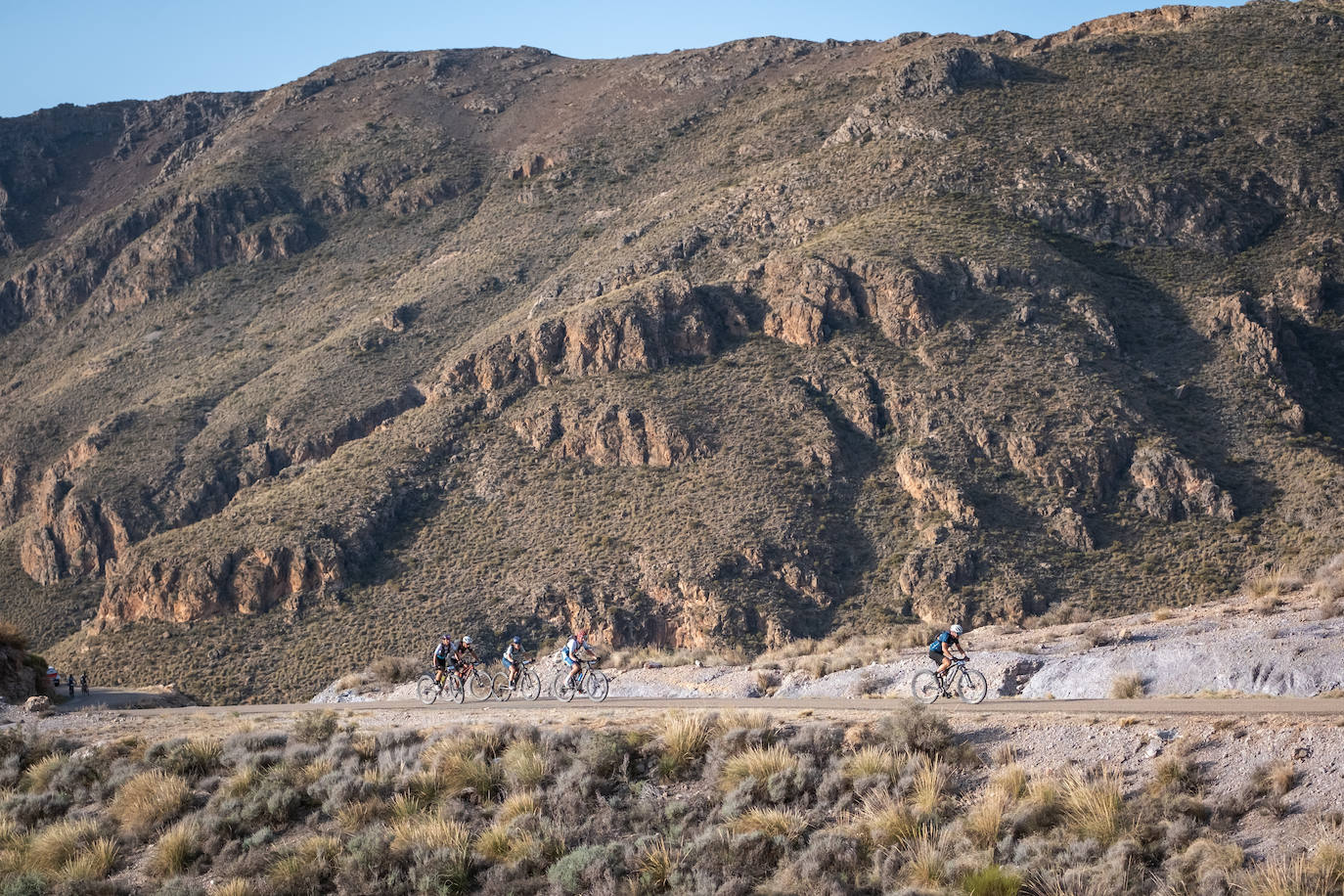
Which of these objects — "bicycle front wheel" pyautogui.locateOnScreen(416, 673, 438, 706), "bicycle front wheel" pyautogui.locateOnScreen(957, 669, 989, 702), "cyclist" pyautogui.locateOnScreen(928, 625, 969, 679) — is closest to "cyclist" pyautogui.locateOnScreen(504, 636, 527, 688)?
"bicycle front wheel" pyautogui.locateOnScreen(416, 673, 438, 706)

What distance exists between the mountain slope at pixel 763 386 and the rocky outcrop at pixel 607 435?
0.24 m

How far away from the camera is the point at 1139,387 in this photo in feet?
195

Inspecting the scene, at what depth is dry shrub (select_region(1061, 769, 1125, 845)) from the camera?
12.5 metres

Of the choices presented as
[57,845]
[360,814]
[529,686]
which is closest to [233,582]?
[529,686]

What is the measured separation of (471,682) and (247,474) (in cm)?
5006

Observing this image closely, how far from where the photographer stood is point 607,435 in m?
64.4

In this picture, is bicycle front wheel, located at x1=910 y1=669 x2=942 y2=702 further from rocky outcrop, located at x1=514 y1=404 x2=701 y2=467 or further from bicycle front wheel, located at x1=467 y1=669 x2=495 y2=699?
rocky outcrop, located at x1=514 y1=404 x2=701 y2=467

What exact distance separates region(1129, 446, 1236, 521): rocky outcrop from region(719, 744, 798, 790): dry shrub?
42.9 m

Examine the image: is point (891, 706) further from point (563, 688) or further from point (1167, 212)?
point (1167, 212)

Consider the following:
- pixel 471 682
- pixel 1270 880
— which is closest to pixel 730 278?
pixel 471 682

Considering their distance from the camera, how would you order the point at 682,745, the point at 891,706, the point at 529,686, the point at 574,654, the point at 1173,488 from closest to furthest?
the point at 682,745
the point at 891,706
the point at 574,654
the point at 529,686
the point at 1173,488

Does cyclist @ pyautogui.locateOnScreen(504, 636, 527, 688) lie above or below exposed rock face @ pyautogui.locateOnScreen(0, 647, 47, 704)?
above

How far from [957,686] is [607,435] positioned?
4507 cm

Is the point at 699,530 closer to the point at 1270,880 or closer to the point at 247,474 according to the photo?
the point at 247,474
